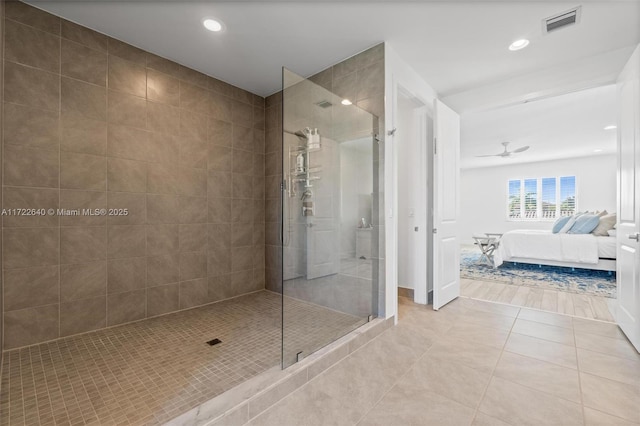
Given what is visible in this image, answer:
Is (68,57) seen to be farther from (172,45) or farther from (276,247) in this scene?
(276,247)

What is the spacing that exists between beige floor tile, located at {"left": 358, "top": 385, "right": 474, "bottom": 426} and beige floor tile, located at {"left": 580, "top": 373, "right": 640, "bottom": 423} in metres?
0.73

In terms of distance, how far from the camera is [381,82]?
Result: 2.60 m

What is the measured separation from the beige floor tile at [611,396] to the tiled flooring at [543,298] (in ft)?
4.62

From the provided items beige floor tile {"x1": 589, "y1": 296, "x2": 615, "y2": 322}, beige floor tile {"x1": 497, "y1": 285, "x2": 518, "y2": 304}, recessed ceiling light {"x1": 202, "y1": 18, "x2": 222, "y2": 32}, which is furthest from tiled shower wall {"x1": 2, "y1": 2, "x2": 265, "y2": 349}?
beige floor tile {"x1": 589, "y1": 296, "x2": 615, "y2": 322}

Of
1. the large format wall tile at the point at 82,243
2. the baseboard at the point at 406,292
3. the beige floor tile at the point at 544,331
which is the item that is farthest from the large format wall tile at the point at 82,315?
the beige floor tile at the point at 544,331

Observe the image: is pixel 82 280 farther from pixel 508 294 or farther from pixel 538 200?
pixel 538 200

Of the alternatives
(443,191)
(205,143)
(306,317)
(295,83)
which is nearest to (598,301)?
(443,191)

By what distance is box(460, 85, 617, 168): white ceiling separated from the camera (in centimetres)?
412

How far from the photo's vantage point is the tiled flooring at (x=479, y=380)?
1494 mm

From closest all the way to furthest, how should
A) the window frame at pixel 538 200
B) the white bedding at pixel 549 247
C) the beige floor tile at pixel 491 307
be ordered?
the beige floor tile at pixel 491 307, the white bedding at pixel 549 247, the window frame at pixel 538 200

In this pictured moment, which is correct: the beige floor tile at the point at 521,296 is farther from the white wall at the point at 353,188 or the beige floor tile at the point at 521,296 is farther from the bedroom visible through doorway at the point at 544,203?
the white wall at the point at 353,188

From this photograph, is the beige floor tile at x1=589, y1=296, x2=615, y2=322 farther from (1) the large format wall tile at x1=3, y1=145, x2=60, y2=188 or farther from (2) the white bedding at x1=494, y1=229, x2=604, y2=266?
(1) the large format wall tile at x1=3, y1=145, x2=60, y2=188

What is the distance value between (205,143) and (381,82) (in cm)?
Result: 204

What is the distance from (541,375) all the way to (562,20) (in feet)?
8.71
